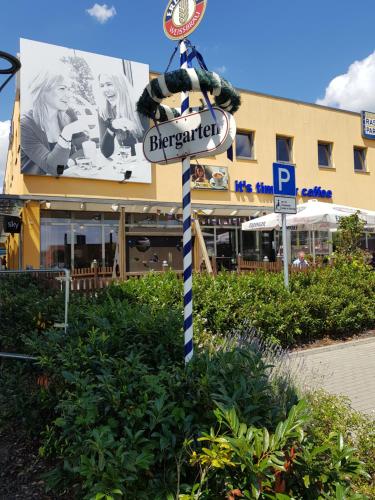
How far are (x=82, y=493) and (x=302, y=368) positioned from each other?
2.36 metres

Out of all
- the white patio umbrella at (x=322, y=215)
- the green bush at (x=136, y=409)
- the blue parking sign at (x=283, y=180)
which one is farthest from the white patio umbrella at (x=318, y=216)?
the green bush at (x=136, y=409)

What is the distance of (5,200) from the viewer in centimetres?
1416

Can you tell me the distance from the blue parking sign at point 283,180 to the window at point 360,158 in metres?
17.4

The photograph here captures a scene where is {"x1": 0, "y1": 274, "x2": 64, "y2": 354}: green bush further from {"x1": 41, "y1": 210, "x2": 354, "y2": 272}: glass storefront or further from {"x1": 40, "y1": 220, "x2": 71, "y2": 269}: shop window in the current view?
{"x1": 41, "y1": 210, "x2": 354, "y2": 272}: glass storefront

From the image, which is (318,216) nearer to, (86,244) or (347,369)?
(347,369)

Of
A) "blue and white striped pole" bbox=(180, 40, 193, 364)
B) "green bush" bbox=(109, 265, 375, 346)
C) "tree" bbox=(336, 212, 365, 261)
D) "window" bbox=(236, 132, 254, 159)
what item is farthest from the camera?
"window" bbox=(236, 132, 254, 159)

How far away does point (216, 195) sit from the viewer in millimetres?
18500

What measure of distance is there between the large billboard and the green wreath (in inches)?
468

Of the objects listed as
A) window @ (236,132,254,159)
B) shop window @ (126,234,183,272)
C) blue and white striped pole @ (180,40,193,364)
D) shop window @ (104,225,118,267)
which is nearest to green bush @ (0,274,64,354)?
blue and white striped pole @ (180,40,193,364)

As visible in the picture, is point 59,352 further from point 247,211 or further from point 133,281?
point 247,211

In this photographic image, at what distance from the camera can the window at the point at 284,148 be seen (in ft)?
69.1

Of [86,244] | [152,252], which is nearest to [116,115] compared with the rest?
[86,244]

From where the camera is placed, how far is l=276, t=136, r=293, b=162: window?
2106 cm

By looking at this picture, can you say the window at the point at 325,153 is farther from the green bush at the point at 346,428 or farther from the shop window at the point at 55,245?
the green bush at the point at 346,428
